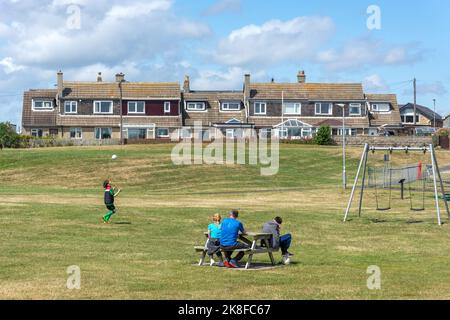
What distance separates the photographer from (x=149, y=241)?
27.7m

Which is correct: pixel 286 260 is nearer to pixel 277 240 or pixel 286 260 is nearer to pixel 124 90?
pixel 277 240

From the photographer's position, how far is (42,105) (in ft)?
372

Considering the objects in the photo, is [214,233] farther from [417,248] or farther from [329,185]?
[329,185]

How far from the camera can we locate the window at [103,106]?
111438 mm

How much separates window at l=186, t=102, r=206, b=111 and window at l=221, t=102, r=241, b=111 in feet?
8.52

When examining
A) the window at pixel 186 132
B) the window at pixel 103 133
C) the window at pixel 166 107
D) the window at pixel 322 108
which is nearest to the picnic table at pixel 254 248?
the window at pixel 186 132

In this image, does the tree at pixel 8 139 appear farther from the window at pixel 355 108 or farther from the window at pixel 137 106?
the window at pixel 355 108

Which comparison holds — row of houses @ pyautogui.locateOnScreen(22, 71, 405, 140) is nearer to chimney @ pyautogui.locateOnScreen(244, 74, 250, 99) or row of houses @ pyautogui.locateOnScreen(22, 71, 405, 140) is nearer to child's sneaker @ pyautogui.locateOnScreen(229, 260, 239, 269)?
chimney @ pyautogui.locateOnScreen(244, 74, 250, 99)

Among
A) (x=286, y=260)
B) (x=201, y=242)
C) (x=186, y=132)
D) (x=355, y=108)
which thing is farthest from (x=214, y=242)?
(x=355, y=108)

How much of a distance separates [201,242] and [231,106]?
87.8m

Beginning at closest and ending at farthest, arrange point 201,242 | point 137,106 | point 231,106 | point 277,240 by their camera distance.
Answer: point 277,240 → point 201,242 → point 137,106 → point 231,106

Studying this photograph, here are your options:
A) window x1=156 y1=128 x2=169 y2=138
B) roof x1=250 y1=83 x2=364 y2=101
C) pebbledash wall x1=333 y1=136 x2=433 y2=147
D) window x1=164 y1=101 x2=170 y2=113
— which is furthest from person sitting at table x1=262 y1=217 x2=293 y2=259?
roof x1=250 y1=83 x2=364 y2=101

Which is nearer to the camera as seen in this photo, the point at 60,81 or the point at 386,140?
the point at 386,140
